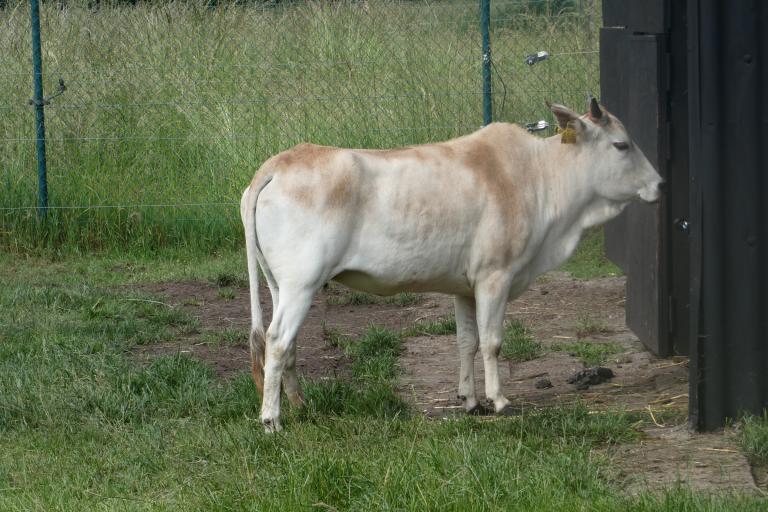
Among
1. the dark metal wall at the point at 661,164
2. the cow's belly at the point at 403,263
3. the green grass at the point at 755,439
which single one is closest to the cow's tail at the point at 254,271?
the cow's belly at the point at 403,263

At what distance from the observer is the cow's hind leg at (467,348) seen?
6617mm

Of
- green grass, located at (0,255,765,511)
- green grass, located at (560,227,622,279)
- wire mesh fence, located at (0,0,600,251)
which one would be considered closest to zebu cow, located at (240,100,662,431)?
green grass, located at (0,255,765,511)

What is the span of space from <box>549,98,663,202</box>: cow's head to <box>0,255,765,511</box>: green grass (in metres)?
1.41

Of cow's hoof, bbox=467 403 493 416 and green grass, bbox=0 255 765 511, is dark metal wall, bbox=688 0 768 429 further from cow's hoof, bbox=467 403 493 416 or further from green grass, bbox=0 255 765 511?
cow's hoof, bbox=467 403 493 416

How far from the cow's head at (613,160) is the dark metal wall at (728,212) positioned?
103cm

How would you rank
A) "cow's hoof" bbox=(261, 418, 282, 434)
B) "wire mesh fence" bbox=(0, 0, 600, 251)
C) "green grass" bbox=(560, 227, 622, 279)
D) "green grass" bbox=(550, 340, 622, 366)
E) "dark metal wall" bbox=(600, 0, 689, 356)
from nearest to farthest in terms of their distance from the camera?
"cow's hoof" bbox=(261, 418, 282, 434) < "dark metal wall" bbox=(600, 0, 689, 356) < "green grass" bbox=(550, 340, 622, 366) < "green grass" bbox=(560, 227, 622, 279) < "wire mesh fence" bbox=(0, 0, 600, 251)

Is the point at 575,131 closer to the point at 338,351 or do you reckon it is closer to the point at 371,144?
the point at 338,351

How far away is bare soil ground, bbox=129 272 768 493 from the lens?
17.4 ft

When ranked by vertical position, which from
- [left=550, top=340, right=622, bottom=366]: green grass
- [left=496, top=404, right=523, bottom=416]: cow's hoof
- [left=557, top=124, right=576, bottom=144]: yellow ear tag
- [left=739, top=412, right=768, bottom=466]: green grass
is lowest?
[left=496, top=404, right=523, bottom=416]: cow's hoof

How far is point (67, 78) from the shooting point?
11734 millimetres

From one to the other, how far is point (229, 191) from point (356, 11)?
2.45 metres

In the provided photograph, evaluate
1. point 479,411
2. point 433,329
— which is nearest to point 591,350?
point 433,329

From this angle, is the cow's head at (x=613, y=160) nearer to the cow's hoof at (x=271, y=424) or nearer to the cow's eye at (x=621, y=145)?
the cow's eye at (x=621, y=145)

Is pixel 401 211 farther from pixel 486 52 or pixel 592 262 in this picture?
pixel 486 52
